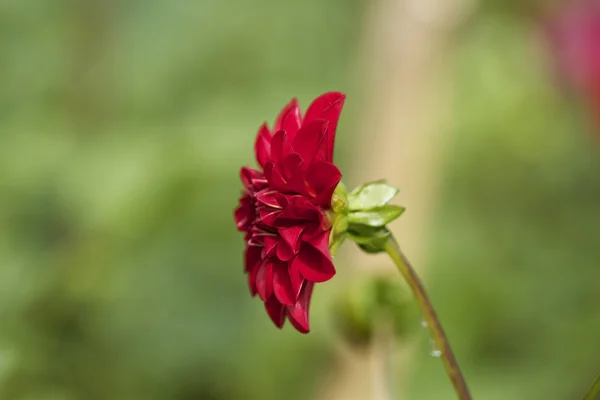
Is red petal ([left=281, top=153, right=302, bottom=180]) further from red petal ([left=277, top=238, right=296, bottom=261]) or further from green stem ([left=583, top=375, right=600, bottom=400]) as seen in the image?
green stem ([left=583, top=375, right=600, bottom=400])

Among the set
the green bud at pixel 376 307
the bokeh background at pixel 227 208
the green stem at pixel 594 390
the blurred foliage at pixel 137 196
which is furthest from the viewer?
the bokeh background at pixel 227 208

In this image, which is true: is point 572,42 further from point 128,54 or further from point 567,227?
point 128,54

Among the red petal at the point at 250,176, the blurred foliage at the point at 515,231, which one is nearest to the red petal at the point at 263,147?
the red petal at the point at 250,176

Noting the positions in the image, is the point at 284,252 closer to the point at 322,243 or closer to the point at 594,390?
the point at 322,243

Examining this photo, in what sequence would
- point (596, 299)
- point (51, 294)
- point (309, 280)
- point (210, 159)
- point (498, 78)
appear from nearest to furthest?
point (309, 280), point (51, 294), point (596, 299), point (210, 159), point (498, 78)

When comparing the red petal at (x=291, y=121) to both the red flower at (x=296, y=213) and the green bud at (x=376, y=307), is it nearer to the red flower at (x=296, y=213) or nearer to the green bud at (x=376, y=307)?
the red flower at (x=296, y=213)

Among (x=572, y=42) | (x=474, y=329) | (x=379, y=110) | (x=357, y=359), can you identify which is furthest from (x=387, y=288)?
(x=572, y=42)

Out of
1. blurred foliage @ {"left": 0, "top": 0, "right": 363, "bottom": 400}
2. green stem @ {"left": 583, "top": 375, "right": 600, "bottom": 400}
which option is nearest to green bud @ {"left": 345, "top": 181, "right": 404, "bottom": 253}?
green stem @ {"left": 583, "top": 375, "right": 600, "bottom": 400}
